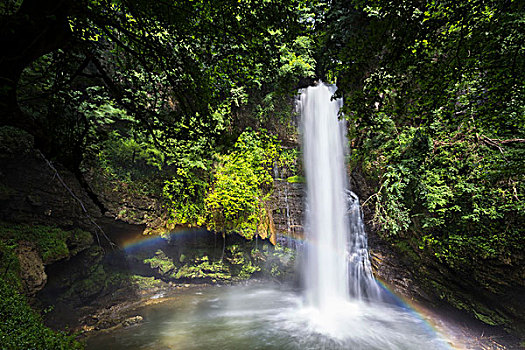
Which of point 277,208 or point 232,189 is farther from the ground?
point 232,189

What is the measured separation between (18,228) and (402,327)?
11.2 m

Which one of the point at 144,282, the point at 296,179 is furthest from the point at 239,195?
the point at 144,282

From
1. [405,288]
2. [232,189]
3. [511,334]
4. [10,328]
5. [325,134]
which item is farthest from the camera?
[325,134]

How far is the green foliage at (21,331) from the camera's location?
2.51 m

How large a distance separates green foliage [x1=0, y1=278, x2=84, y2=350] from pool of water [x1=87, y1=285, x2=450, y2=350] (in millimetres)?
2956

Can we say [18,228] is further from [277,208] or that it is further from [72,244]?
[277,208]

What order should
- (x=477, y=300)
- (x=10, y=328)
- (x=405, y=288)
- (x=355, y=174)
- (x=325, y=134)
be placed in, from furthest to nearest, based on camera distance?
(x=325, y=134)
(x=355, y=174)
(x=405, y=288)
(x=477, y=300)
(x=10, y=328)

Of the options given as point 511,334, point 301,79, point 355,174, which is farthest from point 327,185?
point 511,334

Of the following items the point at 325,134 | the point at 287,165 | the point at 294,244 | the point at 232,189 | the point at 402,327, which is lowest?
the point at 402,327

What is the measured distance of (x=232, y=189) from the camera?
8727mm

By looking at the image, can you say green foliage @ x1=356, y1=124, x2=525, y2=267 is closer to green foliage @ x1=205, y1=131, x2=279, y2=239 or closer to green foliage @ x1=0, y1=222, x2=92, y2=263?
green foliage @ x1=205, y1=131, x2=279, y2=239

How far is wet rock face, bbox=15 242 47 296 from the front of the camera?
5070 mm

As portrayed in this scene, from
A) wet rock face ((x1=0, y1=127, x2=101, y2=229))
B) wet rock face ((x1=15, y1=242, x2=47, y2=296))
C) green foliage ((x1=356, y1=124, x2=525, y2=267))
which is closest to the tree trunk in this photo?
green foliage ((x1=356, y1=124, x2=525, y2=267))

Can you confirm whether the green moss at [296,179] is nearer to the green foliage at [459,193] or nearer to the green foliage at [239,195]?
the green foliage at [239,195]
